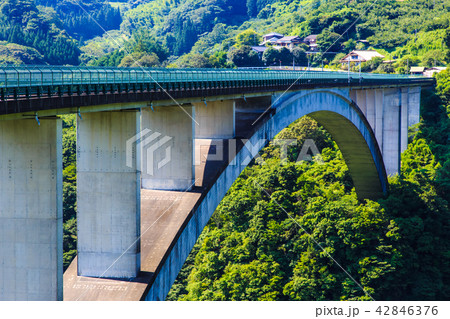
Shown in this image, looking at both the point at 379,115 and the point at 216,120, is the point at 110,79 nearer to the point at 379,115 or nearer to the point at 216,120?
the point at 216,120

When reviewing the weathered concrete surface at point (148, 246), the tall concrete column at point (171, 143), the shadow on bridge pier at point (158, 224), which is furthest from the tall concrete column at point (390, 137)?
the weathered concrete surface at point (148, 246)

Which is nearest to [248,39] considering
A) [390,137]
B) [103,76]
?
[390,137]

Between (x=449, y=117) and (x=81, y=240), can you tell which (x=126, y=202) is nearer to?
(x=81, y=240)

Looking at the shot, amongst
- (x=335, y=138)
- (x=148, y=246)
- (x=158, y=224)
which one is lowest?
(x=148, y=246)

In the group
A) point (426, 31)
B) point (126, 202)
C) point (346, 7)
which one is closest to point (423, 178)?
point (126, 202)

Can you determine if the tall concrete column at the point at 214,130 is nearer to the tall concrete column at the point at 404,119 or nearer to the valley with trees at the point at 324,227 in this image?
the valley with trees at the point at 324,227

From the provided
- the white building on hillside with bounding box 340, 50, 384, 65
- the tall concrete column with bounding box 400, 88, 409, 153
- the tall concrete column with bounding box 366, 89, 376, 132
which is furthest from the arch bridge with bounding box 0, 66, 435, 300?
the white building on hillside with bounding box 340, 50, 384, 65
